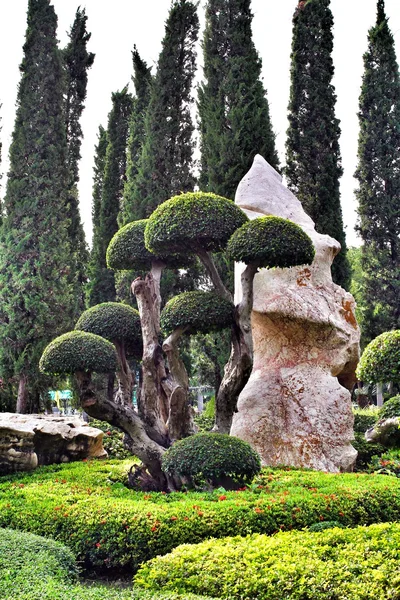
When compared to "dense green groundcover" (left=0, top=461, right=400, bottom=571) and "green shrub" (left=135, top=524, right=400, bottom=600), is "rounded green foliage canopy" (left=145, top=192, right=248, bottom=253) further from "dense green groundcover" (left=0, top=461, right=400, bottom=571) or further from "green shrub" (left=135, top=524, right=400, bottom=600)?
"green shrub" (left=135, top=524, right=400, bottom=600)

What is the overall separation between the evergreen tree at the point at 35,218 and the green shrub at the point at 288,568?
1019 cm

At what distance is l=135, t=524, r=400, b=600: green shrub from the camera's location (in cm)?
369

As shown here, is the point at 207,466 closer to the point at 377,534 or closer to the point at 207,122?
the point at 377,534

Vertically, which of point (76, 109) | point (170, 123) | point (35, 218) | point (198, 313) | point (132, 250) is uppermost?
point (76, 109)

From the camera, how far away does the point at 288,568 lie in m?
3.86

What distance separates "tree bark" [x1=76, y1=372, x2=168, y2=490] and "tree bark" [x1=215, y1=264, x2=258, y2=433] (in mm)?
1272

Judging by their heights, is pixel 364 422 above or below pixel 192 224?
below

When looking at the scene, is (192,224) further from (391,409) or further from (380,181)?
(380,181)

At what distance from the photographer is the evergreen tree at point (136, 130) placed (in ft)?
53.2

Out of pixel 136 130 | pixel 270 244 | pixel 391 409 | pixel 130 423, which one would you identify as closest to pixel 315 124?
pixel 136 130

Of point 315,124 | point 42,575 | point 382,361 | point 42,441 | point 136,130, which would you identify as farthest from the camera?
point 315,124

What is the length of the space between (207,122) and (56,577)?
44.3ft

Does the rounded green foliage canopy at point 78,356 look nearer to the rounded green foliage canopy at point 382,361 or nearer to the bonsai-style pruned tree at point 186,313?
the bonsai-style pruned tree at point 186,313

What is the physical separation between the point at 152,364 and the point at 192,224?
2.10 metres
